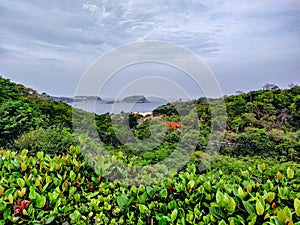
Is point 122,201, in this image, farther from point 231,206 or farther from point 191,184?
point 231,206

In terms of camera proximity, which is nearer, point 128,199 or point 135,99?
point 128,199

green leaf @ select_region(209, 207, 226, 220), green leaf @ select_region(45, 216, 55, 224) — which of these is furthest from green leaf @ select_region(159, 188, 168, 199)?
green leaf @ select_region(45, 216, 55, 224)

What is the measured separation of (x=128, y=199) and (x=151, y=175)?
41 centimetres

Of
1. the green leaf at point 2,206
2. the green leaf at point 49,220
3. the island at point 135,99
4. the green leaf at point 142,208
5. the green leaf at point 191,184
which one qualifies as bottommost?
the green leaf at point 49,220

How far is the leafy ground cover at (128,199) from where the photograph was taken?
50.3 inches

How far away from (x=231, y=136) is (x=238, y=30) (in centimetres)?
191

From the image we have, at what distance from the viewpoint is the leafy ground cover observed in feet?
4.19

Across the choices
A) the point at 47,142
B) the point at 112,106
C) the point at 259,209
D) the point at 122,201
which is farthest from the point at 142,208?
the point at 47,142

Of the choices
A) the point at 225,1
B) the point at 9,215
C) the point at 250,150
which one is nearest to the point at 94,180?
the point at 9,215

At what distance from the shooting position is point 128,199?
152 cm

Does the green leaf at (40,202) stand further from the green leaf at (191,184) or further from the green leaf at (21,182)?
the green leaf at (191,184)

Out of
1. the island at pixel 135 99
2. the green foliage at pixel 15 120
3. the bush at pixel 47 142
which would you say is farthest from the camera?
the green foliage at pixel 15 120

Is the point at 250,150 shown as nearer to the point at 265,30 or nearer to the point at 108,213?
the point at 265,30

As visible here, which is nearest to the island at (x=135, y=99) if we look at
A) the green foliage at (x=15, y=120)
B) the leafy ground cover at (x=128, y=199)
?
the leafy ground cover at (x=128, y=199)
